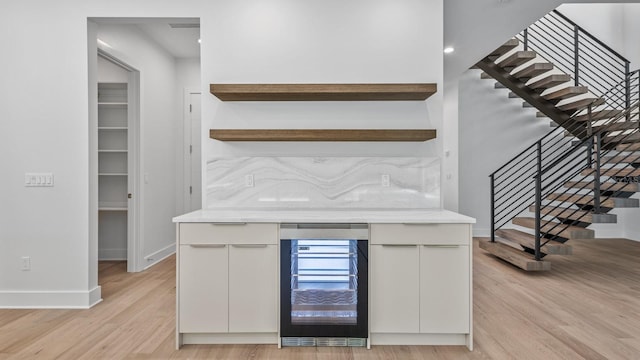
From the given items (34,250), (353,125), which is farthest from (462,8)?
(34,250)

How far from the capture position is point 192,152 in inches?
212

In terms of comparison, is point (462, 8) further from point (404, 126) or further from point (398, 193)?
point (398, 193)

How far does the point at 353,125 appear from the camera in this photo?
3.10m

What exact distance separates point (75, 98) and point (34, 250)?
1366 millimetres

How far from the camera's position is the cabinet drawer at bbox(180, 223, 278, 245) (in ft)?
8.25

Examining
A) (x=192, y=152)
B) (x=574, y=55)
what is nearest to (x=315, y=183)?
(x=192, y=152)

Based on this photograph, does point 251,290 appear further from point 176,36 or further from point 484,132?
point 484,132

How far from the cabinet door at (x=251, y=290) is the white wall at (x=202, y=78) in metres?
0.96

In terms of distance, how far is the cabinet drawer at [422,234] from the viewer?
2496mm

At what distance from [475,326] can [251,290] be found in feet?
5.76

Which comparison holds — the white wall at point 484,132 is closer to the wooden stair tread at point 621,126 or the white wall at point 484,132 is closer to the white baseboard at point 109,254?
the wooden stair tread at point 621,126

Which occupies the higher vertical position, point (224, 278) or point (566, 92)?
point (566, 92)

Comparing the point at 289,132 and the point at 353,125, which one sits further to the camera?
the point at 353,125

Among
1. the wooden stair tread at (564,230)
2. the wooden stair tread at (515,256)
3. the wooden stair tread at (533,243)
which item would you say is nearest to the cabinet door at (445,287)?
the wooden stair tread at (515,256)
